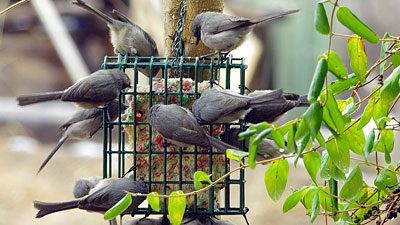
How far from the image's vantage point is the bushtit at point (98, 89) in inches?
168

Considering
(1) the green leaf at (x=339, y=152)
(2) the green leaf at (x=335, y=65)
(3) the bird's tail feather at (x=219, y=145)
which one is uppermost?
(2) the green leaf at (x=335, y=65)

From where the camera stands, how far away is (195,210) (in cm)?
436

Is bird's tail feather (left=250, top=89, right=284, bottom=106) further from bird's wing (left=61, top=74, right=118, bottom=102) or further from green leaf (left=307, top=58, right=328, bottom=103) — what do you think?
green leaf (left=307, top=58, right=328, bottom=103)

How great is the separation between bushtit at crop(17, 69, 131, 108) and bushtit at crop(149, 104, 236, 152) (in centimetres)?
25

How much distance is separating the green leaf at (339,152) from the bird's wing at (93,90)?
155cm

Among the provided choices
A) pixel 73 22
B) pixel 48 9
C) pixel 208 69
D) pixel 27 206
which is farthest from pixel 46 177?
pixel 208 69

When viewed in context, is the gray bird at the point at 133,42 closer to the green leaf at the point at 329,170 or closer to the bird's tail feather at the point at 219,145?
the bird's tail feather at the point at 219,145

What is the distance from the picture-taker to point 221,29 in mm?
4762

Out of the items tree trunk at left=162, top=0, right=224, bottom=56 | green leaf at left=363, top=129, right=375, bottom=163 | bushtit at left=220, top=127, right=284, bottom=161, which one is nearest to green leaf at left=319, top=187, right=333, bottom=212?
green leaf at left=363, top=129, right=375, bottom=163

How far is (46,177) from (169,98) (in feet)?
20.5

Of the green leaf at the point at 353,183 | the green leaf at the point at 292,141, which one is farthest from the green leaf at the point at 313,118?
the green leaf at the point at 353,183

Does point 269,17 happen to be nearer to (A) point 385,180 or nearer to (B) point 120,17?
(B) point 120,17

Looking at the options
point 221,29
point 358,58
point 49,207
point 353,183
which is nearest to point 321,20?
point 358,58

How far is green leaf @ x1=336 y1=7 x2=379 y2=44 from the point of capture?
2834mm
